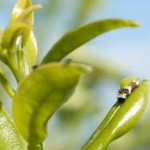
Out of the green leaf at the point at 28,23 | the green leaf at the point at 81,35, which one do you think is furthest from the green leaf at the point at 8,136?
the green leaf at the point at 81,35

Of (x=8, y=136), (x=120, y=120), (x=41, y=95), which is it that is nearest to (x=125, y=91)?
(x=120, y=120)

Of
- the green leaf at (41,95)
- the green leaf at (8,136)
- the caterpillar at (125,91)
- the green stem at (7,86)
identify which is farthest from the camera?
the caterpillar at (125,91)

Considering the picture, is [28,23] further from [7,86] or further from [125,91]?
[125,91]

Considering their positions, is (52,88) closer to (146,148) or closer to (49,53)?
(49,53)

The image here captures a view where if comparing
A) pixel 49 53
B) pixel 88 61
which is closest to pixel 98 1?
pixel 88 61

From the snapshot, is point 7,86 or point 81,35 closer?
point 81,35

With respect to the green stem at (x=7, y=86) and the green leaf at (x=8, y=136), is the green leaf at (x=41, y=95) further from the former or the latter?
the green leaf at (x=8, y=136)

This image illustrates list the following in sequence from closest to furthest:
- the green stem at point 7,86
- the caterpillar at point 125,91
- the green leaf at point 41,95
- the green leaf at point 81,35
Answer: the green leaf at point 41,95
the green leaf at point 81,35
the green stem at point 7,86
the caterpillar at point 125,91
